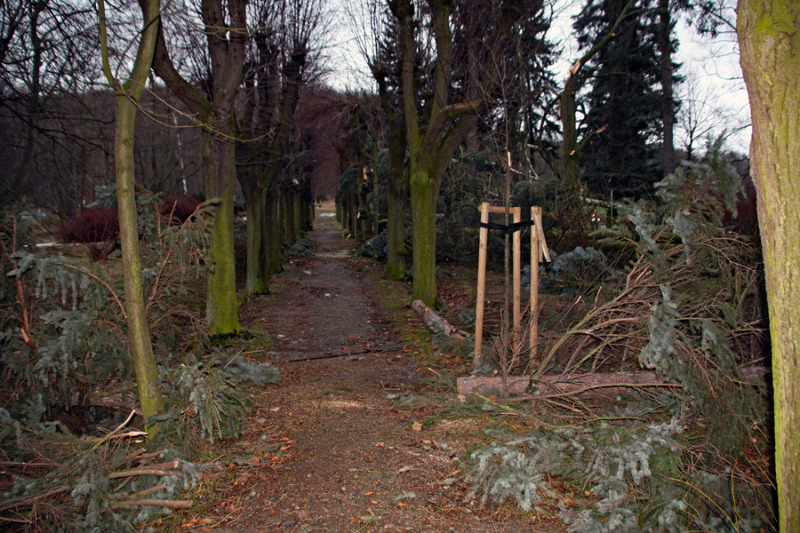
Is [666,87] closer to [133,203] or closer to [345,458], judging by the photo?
[345,458]

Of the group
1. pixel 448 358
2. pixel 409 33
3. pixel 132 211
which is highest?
pixel 409 33

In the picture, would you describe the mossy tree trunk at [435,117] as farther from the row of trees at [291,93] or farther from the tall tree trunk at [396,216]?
the tall tree trunk at [396,216]

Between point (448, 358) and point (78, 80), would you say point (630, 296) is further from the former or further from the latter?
point (78, 80)

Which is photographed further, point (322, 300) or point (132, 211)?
point (322, 300)

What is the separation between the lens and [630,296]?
506 cm

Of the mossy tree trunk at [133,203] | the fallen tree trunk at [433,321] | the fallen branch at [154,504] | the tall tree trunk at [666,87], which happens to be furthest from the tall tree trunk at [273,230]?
the tall tree trunk at [666,87]

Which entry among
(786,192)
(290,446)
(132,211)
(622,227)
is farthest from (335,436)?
(786,192)

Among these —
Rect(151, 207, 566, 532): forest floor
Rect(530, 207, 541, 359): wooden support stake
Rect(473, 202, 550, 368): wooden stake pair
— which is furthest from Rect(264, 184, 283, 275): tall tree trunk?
Rect(530, 207, 541, 359): wooden support stake

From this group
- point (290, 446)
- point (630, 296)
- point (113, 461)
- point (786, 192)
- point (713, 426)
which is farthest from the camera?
point (630, 296)

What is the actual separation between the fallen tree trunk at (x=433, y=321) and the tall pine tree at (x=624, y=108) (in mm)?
14524

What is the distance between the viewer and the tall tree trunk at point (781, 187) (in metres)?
2.43

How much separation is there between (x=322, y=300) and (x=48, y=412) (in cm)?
771

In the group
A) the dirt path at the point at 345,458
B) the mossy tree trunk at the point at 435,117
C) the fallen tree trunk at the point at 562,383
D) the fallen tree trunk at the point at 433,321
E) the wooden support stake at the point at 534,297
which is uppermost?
the mossy tree trunk at the point at 435,117

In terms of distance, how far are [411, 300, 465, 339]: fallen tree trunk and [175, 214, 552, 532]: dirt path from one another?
931 millimetres
